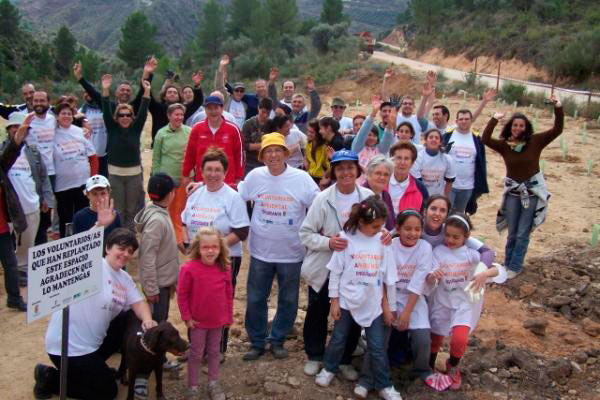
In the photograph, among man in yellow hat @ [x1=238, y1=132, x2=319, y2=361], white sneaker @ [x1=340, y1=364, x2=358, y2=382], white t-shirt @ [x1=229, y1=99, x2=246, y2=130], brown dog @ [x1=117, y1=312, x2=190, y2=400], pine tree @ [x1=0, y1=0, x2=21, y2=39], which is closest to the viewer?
brown dog @ [x1=117, y1=312, x2=190, y2=400]

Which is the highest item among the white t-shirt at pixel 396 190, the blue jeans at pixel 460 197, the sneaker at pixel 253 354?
the white t-shirt at pixel 396 190

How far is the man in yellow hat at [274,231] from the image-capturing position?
170 inches

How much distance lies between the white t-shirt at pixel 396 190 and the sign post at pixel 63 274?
2545 mm

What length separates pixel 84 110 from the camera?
23.5 feet

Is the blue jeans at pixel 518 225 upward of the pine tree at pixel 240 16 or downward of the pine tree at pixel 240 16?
downward

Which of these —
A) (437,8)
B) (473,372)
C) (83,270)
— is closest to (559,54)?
(437,8)

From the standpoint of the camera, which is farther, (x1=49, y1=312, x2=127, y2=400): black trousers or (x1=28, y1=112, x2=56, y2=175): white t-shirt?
(x1=28, y1=112, x2=56, y2=175): white t-shirt

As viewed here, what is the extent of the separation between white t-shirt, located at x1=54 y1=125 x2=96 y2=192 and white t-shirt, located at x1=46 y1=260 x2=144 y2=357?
269 centimetres

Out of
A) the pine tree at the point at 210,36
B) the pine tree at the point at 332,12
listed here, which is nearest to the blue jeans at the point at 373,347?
the pine tree at the point at 210,36

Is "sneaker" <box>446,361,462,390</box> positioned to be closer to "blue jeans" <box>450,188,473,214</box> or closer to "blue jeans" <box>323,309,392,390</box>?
"blue jeans" <box>323,309,392,390</box>

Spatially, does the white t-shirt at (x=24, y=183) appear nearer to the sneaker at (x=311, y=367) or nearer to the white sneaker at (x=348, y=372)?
the sneaker at (x=311, y=367)

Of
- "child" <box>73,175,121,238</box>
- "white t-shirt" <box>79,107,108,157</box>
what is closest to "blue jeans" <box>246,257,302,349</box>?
"child" <box>73,175,121,238</box>

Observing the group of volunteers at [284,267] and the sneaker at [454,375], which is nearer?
the group of volunteers at [284,267]

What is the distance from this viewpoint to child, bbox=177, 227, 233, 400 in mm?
3725
